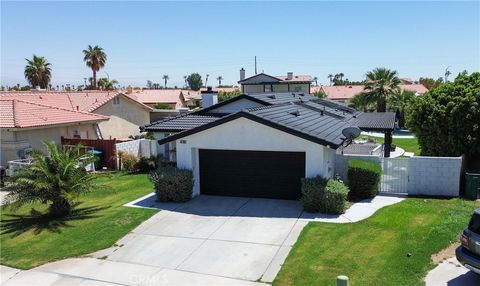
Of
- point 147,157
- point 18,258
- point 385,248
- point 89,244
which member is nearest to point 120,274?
point 89,244

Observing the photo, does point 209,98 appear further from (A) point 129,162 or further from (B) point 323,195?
(B) point 323,195

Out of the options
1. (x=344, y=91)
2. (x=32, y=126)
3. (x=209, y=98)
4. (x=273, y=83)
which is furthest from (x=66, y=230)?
(x=344, y=91)

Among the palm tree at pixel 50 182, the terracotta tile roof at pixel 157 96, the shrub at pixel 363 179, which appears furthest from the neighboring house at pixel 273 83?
the palm tree at pixel 50 182

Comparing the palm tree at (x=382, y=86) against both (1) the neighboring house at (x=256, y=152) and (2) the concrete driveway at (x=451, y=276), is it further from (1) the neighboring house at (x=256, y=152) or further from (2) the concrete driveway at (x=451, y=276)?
(2) the concrete driveway at (x=451, y=276)

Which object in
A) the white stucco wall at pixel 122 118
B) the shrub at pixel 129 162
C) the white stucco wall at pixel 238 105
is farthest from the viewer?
the white stucco wall at pixel 122 118

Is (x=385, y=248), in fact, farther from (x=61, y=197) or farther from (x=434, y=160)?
(x=61, y=197)

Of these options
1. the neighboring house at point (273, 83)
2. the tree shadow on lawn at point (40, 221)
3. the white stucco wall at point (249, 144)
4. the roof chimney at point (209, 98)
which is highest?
the neighboring house at point (273, 83)
